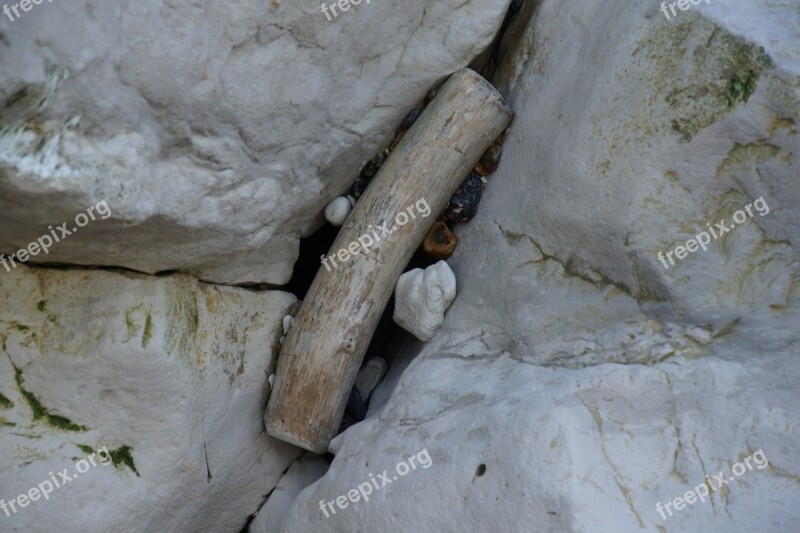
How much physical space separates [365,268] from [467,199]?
0.46 metres

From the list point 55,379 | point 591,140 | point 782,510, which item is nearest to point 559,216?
point 591,140

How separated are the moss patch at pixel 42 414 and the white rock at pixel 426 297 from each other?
1.14 metres

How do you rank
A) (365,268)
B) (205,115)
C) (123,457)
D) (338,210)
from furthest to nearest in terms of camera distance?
(338,210) < (365,268) < (123,457) < (205,115)

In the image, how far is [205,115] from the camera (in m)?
2.44

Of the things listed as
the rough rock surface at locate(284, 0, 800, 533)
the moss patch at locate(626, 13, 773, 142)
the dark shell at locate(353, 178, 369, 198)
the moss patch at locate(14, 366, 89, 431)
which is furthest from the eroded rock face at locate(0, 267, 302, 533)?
the moss patch at locate(626, 13, 773, 142)

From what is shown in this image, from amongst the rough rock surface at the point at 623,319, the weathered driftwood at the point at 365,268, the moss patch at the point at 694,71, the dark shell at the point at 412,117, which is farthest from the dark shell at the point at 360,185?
the moss patch at the point at 694,71

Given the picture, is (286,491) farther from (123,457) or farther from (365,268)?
(365,268)

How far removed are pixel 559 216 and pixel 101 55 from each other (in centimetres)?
147

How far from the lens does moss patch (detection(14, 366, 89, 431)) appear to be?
2600mm

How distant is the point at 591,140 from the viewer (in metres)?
2.64

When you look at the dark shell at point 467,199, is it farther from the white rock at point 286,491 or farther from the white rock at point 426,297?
the white rock at point 286,491

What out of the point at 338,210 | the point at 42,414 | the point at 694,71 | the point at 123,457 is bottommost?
the point at 123,457

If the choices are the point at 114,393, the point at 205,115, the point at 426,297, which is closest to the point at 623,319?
the point at 426,297

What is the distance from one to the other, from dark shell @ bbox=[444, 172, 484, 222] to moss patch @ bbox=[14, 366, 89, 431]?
57.5 inches
